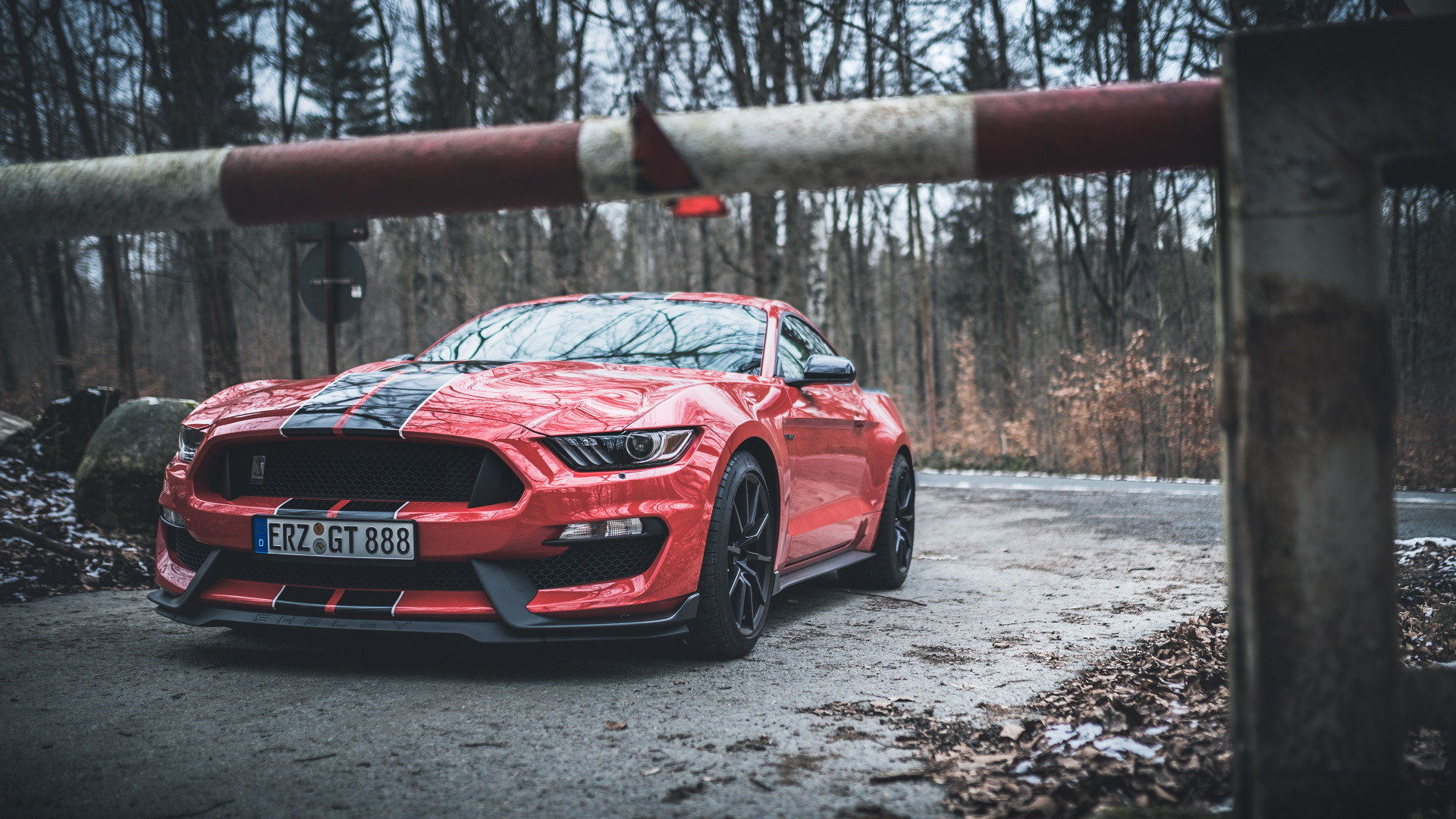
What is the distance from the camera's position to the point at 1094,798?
2.49 meters

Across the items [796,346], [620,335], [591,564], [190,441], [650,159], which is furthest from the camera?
[796,346]

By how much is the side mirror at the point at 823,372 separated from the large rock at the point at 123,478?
451cm

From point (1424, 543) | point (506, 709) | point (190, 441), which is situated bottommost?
point (1424, 543)

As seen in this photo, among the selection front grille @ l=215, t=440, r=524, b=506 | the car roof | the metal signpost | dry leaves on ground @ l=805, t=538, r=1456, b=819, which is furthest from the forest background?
dry leaves on ground @ l=805, t=538, r=1456, b=819

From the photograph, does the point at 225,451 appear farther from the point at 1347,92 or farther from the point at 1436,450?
the point at 1436,450

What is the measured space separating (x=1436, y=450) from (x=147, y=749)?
1597 centimetres

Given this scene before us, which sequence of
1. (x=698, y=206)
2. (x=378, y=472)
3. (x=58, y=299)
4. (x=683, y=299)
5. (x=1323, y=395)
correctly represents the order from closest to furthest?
(x=1323, y=395) → (x=698, y=206) → (x=378, y=472) → (x=683, y=299) → (x=58, y=299)

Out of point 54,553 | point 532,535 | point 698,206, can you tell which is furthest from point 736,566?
point 54,553

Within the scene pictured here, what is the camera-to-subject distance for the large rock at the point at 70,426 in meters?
8.09

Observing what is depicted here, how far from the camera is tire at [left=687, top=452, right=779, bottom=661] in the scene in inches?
154

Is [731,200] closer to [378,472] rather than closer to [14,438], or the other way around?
[14,438]

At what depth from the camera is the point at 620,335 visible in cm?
513

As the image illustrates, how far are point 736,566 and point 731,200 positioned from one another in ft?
76.2

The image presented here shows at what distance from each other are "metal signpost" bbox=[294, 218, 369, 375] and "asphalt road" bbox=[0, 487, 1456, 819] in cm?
340
